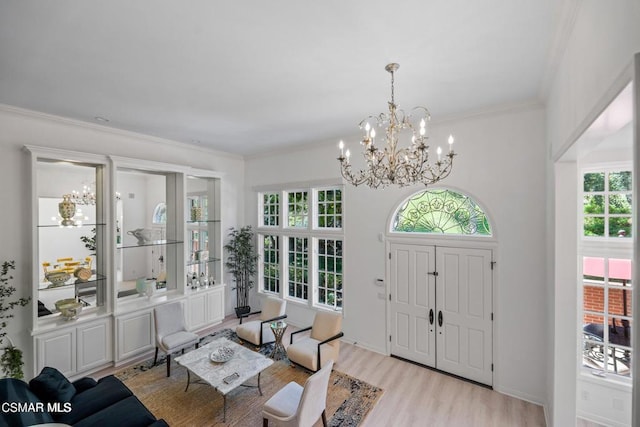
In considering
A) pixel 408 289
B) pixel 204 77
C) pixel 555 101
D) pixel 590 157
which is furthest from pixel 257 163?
pixel 590 157

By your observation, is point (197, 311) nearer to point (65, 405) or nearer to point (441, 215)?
point (65, 405)

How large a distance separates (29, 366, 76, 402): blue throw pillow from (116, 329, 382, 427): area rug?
85 cm

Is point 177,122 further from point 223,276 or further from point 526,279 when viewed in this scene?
point 526,279

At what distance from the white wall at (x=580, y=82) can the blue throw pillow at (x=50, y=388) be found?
4.42 meters

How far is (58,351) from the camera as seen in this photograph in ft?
11.3

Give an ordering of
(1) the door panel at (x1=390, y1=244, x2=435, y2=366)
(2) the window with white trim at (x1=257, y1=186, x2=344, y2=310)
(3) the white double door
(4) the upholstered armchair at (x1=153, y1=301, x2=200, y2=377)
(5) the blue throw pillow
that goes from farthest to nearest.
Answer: (2) the window with white trim at (x1=257, y1=186, x2=344, y2=310) < (1) the door panel at (x1=390, y1=244, x2=435, y2=366) < (4) the upholstered armchair at (x1=153, y1=301, x2=200, y2=377) < (3) the white double door < (5) the blue throw pillow

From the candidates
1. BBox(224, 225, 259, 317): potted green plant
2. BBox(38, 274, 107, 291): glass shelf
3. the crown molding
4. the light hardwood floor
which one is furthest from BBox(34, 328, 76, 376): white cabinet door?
the crown molding

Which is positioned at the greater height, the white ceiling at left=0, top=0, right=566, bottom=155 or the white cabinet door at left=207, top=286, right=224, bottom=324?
the white ceiling at left=0, top=0, right=566, bottom=155

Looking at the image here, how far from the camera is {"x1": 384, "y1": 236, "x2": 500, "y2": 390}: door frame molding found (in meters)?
3.43

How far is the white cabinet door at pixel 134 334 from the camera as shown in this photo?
3973 mm

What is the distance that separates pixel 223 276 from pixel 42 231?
9.45 ft

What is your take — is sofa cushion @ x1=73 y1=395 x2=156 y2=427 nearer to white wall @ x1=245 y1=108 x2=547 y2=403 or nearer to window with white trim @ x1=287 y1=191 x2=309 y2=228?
window with white trim @ x1=287 y1=191 x2=309 y2=228

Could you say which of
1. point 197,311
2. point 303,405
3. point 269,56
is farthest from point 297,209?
point 303,405

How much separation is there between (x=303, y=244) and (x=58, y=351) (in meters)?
3.79
